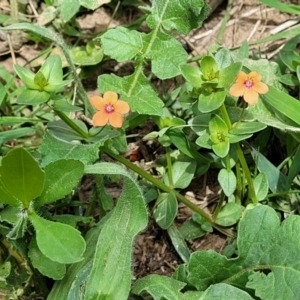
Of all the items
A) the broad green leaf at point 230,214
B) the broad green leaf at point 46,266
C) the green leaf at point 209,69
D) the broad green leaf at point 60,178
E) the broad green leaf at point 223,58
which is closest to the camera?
the broad green leaf at point 60,178

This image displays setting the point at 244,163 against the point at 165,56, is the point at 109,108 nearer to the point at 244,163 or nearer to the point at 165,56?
the point at 165,56

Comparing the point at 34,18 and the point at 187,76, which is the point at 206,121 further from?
the point at 34,18

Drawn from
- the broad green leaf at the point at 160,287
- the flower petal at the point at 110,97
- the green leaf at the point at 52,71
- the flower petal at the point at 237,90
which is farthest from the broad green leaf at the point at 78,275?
the flower petal at the point at 237,90

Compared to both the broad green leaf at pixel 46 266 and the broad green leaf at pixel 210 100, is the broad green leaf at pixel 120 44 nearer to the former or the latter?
the broad green leaf at pixel 210 100

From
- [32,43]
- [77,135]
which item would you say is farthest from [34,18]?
[77,135]

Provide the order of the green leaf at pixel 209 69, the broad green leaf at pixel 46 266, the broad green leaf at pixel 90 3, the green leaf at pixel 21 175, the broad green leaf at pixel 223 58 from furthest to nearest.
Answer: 1. the broad green leaf at pixel 90 3
2. the broad green leaf at pixel 223 58
3. the green leaf at pixel 209 69
4. the broad green leaf at pixel 46 266
5. the green leaf at pixel 21 175

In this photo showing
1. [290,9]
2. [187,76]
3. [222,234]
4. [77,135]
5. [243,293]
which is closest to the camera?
[243,293]
